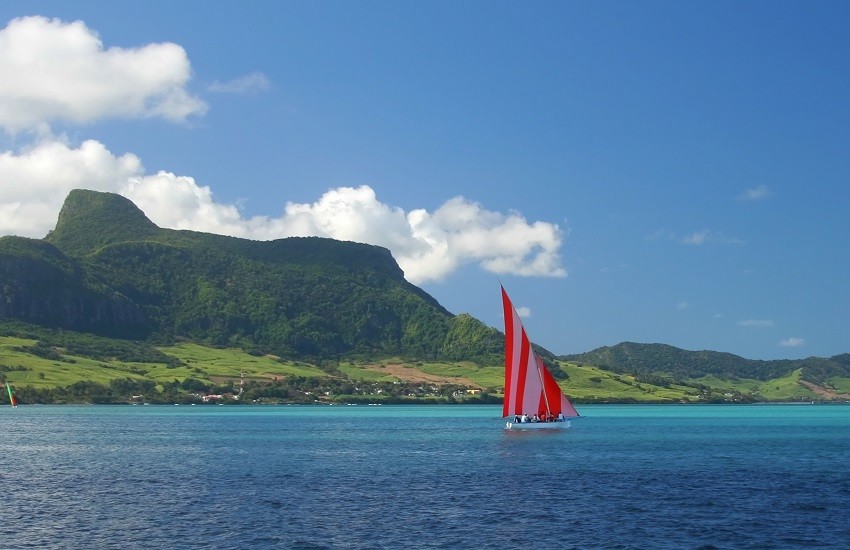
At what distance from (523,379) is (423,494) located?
56.7m

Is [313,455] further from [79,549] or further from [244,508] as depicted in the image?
[79,549]

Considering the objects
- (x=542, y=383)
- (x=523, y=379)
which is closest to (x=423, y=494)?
(x=523, y=379)

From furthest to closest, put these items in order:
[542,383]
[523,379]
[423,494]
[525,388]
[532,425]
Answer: [532,425] < [542,383] < [525,388] < [523,379] < [423,494]

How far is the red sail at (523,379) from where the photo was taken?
4205 inches

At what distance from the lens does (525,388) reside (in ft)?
384

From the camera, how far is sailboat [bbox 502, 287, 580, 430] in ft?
351

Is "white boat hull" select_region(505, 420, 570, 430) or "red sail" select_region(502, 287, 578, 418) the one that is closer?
"red sail" select_region(502, 287, 578, 418)

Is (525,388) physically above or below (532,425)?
above

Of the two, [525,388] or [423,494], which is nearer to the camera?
[423,494]

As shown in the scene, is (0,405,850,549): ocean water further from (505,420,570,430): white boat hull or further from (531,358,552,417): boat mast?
(505,420,570,430): white boat hull

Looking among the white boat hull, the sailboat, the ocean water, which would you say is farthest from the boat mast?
the ocean water

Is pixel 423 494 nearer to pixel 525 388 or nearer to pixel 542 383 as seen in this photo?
pixel 525 388

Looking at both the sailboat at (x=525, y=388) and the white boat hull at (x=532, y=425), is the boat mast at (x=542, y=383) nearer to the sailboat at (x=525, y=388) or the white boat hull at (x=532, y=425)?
the sailboat at (x=525, y=388)

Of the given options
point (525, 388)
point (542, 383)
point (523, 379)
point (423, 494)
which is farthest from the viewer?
point (542, 383)
